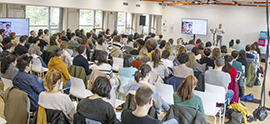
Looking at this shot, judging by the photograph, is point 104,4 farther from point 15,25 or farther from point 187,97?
point 187,97

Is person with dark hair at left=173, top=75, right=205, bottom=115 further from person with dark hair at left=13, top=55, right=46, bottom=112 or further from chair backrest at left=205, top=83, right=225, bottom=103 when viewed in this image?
person with dark hair at left=13, top=55, right=46, bottom=112

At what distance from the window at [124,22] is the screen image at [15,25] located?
698 centimetres

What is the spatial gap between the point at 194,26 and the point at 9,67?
14125 millimetres

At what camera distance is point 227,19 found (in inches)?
647

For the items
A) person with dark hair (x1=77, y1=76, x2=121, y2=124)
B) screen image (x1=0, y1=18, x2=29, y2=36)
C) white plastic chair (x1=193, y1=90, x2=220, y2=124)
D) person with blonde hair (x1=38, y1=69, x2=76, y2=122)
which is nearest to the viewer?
person with dark hair (x1=77, y1=76, x2=121, y2=124)

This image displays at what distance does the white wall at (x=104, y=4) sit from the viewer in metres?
10.6

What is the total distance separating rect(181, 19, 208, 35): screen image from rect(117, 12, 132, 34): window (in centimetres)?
361

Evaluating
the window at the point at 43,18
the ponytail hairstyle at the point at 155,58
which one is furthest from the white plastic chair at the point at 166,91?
the window at the point at 43,18

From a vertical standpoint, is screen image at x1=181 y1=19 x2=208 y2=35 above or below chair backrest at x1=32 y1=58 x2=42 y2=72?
above

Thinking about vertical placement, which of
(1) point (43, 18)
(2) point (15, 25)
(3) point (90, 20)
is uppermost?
(3) point (90, 20)

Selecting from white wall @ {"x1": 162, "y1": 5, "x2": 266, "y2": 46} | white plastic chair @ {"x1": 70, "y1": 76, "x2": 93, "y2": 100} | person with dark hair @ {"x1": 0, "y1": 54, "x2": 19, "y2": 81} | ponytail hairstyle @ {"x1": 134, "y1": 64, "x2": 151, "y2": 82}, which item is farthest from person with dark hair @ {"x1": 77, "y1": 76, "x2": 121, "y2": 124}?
white wall @ {"x1": 162, "y1": 5, "x2": 266, "y2": 46}

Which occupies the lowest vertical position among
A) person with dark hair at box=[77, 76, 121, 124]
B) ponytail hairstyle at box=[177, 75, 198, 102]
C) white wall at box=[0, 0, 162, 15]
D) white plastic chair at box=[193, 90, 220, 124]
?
white plastic chair at box=[193, 90, 220, 124]

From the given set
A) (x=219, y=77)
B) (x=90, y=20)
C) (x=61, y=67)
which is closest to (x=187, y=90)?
(x=219, y=77)

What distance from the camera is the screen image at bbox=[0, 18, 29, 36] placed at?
33.6 feet
